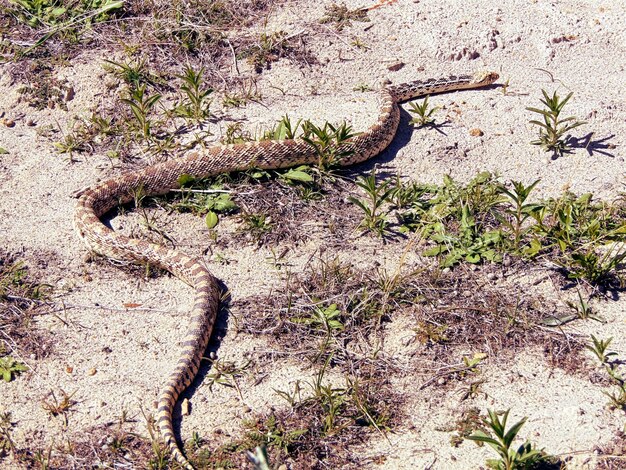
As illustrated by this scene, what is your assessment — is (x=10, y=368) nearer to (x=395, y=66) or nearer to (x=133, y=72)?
(x=133, y=72)

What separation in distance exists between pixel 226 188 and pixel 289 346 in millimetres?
2577

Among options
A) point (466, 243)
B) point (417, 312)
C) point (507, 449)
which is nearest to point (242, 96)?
point (466, 243)

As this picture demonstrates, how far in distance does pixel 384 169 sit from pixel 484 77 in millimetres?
2296

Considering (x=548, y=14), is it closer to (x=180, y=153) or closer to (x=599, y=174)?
(x=599, y=174)

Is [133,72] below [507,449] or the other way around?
the other way around

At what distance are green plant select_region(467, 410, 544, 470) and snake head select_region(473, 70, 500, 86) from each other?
231 inches

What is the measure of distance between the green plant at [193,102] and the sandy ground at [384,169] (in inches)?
11.6

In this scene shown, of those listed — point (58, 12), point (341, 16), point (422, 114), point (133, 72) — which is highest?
point (58, 12)

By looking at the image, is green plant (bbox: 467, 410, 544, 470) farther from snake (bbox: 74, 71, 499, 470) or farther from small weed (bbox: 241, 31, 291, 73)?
small weed (bbox: 241, 31, 291, 73)

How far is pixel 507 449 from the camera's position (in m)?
5.32

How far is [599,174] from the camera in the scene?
8719mm

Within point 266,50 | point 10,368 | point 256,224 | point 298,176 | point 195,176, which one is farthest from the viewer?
point 266,50

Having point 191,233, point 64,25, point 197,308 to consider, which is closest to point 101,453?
point 197,308

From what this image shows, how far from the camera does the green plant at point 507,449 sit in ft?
17.3
